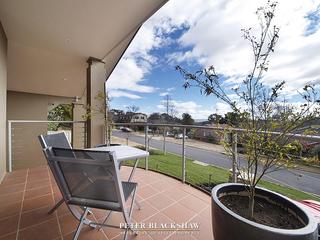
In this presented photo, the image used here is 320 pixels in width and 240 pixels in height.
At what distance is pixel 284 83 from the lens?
1.16m

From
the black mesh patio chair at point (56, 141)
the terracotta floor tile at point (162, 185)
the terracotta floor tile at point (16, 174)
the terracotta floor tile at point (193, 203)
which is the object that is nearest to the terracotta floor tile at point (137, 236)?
the terracotta floor tile at point (193, 203)

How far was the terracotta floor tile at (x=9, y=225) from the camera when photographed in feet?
5.66

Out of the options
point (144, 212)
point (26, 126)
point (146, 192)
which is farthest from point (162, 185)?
point (26, 126)

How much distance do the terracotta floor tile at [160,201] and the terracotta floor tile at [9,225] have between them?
1449 mm

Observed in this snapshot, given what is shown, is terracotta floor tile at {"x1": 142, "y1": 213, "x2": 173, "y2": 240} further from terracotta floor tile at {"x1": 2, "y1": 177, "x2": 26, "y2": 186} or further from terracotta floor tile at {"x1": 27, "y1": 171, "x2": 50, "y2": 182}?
terracotta floor tile at {"x1": 2, "y1": 177, "x2": 26, "y2": 186}

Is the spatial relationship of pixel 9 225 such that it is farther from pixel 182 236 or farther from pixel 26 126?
pixel 26 126

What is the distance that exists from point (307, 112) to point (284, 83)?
0.74 ft

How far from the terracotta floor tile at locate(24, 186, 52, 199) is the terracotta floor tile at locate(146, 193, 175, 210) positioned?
5.01ft

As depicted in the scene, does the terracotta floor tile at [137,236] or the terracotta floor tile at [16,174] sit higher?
the terracotta floor tile at [16,174]

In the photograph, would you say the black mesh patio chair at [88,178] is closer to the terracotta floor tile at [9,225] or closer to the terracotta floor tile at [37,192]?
the terracotta floor tile at [9,225]

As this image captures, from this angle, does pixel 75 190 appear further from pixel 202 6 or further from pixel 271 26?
pixel 202 6

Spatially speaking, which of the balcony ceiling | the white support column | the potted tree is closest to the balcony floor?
the potted tree

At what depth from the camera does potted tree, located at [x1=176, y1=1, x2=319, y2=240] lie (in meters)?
1.08

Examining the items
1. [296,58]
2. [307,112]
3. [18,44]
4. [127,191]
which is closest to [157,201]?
[127,191]
